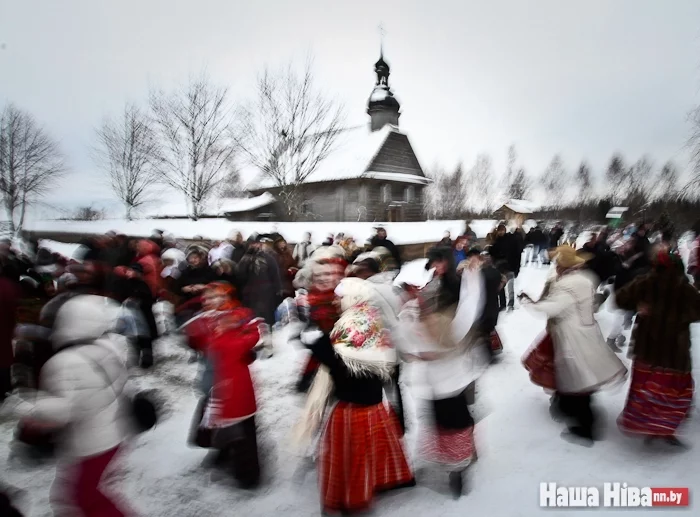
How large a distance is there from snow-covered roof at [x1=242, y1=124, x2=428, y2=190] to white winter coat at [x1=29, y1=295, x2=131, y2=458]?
2704 cm

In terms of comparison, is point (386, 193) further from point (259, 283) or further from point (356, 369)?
point (356, 369)

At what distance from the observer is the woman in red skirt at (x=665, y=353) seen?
3.59 meters

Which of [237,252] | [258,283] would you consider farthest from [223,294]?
[237,252]

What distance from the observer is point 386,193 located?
100ft

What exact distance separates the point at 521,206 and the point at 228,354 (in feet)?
200

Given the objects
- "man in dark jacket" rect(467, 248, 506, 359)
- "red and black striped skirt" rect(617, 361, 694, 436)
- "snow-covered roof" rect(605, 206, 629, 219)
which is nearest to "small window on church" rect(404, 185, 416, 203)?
"snow-covered roof" rect(605, 206, 629, 219)

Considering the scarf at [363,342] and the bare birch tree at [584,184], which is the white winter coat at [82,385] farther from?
the bare birch tree at [584,184]

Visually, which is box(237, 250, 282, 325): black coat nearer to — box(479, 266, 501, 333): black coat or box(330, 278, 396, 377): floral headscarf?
box(479, 266, 501, 333): black coat

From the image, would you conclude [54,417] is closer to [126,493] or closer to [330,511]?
[126,493]

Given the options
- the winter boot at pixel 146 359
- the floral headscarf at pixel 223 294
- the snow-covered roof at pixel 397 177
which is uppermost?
the snow-covered roof at pixel 397 177

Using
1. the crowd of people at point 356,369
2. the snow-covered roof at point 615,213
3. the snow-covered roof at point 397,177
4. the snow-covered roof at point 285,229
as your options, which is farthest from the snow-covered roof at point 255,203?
the snow-covered roof at point 615,213

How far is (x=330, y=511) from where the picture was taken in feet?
9.13

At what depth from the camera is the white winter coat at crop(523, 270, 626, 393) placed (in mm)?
3725

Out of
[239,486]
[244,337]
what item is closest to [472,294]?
[244,337]
